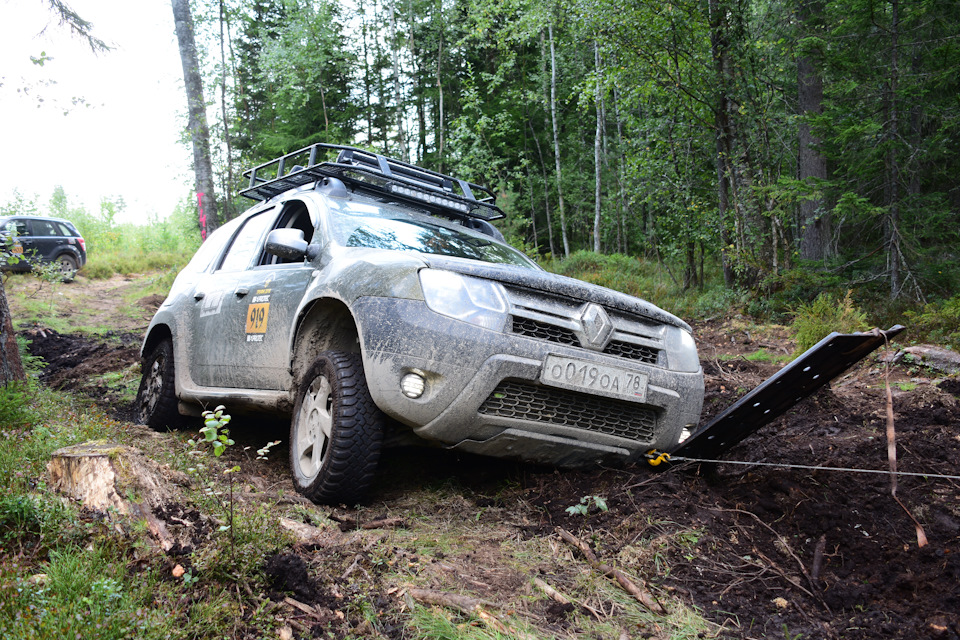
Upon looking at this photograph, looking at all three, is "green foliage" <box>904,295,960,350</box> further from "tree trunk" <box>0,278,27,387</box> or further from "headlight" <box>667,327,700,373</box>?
"tree trunk" <box>0,278,27,387</box>

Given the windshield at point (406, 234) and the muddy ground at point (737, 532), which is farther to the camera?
the windshield at point (406, 234)

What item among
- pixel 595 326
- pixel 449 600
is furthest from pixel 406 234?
pixel 449 600

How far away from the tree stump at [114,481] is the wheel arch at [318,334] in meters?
1.04

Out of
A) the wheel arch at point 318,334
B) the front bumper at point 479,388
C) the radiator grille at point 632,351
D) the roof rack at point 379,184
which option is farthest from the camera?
the roof rack at point 379,184

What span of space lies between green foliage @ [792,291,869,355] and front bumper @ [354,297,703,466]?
463cm

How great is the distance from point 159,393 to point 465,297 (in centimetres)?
334

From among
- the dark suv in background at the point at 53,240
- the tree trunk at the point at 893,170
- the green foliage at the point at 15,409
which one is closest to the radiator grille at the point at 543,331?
the green foliage at the point at 15,409

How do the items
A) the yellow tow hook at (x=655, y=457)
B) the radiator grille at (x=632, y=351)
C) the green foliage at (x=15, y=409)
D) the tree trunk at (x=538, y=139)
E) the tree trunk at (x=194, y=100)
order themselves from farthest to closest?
the tree trunk at (x=538, y=139) < the tree trunk at (x=194, y=100) < the green foliage at (x=15, y=409) < the yellow tow hook at (x=655, y=457) < the radiator grille at (x=632, y=351)

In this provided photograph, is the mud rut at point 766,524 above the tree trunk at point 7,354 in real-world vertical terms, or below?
below

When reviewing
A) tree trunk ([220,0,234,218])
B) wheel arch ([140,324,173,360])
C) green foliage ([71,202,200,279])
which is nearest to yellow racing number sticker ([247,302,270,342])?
wheel arch ([140,324,173,360])

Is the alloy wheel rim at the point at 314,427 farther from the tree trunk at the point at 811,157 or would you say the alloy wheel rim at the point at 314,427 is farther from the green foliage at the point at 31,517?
the tree trunk at the point at 811,157

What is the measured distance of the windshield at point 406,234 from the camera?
364 centimetres

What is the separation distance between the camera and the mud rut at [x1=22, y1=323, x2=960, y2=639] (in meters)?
2.16

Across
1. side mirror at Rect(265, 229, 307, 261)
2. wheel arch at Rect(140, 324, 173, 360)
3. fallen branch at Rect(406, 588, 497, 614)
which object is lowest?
fallen branch at Rect(406, 588, 497, 614)
